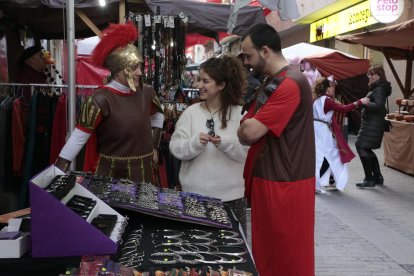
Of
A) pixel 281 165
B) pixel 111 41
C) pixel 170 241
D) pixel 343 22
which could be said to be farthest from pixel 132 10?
pixel 343 22

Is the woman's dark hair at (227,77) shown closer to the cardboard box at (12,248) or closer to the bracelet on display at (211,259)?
the bracelet on display at (211,259)

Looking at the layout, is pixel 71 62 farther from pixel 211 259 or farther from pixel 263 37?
pixel 211 259

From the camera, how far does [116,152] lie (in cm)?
339

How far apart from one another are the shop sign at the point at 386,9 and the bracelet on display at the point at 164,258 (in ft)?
33.2

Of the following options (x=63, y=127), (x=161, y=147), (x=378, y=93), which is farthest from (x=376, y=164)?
(x=63, y=127)

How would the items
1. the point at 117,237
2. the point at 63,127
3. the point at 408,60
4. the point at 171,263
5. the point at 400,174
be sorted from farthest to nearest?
the point at 408,60
the point at 400,174
the point at 63,127
the point at 117,237
the point at 171,263

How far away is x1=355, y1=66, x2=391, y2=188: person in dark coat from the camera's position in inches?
301

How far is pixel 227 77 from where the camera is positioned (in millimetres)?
3166

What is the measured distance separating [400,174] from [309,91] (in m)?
7.21

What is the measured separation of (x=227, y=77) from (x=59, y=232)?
172cm

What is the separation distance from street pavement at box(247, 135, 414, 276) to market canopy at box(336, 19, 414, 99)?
8.58ft

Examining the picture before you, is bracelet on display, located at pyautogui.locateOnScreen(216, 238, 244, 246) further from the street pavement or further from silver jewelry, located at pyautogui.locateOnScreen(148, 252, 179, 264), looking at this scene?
the street pavement

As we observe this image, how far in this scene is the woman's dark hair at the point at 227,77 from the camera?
3143mm

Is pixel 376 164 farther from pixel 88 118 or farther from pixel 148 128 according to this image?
pixel 88 118
